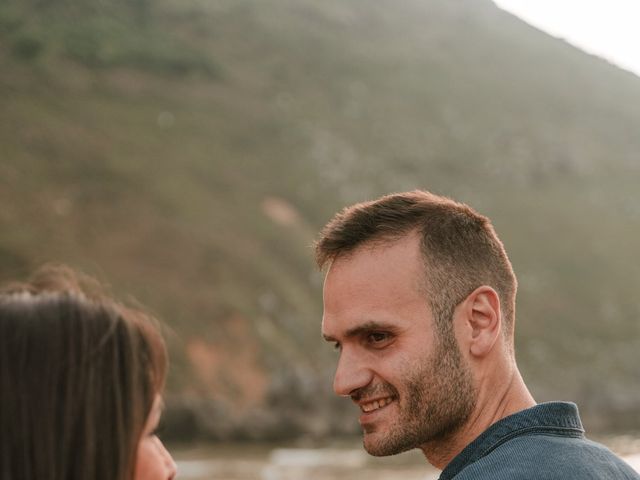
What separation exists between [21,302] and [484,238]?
1776mm

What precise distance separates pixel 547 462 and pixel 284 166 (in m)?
61.3

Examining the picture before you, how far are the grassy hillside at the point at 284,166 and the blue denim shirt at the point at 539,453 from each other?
33115mm

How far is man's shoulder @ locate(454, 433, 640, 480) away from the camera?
2.24 m

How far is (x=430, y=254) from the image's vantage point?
299 cm

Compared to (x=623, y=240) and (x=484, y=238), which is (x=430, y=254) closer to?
(x=484, y=238)

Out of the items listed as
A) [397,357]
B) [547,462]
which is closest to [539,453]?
[547,462]

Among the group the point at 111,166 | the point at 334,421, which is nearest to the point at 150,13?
the point at 111,166

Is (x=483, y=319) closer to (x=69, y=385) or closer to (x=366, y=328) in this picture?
(x=366, y=328)

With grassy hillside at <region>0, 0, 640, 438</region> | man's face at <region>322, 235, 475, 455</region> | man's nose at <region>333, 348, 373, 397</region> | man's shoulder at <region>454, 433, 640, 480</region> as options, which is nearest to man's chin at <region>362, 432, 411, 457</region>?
man's face at <region>322, 235, 475, 455</region>

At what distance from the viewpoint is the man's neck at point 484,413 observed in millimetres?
2877

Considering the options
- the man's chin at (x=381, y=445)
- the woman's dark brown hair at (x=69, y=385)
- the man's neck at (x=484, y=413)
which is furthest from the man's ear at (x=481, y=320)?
the woman's dark brown hair at (x=69, y=385)

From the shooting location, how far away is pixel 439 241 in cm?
Result: 303

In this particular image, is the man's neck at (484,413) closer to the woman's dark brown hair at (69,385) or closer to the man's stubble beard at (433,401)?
the man's stubble beard at (433,401)

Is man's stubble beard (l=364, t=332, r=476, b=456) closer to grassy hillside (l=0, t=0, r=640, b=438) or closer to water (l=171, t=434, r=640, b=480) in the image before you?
water (l=171, t=434, r=640, b=480)
